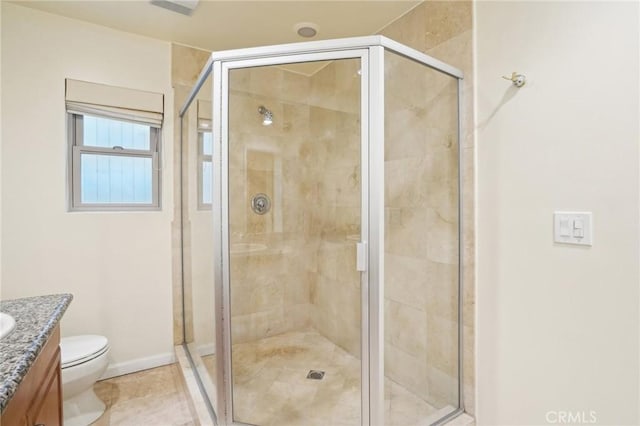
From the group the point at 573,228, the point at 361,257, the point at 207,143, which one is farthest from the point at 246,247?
the point at 573,228

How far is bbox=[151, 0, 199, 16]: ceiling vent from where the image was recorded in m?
1.86

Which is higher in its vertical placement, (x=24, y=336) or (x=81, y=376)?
(x=24, y=336)

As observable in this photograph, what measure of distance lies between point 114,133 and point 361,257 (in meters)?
1.98

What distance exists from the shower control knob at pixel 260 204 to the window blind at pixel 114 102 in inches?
39.0

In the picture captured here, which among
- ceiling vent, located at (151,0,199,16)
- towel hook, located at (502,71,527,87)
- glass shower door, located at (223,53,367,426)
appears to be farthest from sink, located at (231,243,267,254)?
towel hook, located at (502,71,527,87)

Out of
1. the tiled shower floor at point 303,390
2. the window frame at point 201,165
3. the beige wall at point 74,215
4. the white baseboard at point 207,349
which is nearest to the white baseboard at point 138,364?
the beige wall at point 74,215

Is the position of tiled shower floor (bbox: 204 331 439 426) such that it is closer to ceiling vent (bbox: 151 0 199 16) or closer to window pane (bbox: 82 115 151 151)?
window pane (bbox: 82 115 151 151)

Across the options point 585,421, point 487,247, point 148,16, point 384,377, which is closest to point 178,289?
point 384,377

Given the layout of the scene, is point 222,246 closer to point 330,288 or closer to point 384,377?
point 330,288

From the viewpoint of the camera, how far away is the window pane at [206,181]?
66.1 inches

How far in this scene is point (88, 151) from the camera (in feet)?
7.25

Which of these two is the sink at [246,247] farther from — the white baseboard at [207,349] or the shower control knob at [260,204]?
the white baseboard at [207,349]

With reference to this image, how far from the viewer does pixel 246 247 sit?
1.92 m

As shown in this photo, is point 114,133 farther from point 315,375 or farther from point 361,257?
point 315,375
